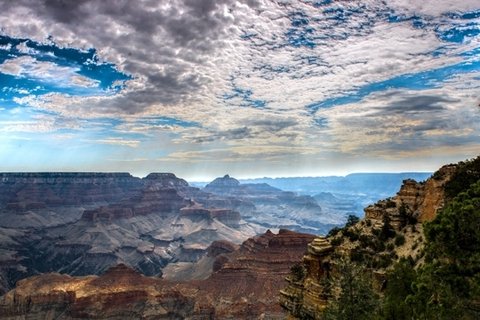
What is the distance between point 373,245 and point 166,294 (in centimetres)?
7979

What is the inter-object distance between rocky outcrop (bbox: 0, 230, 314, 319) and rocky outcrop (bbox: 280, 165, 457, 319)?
5389 cm

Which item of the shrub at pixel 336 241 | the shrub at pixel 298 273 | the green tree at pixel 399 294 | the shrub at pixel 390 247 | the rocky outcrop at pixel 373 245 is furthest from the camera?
the shrub at pixel 298 273

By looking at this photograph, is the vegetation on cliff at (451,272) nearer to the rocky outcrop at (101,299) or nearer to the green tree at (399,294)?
the green tree at (399,294)

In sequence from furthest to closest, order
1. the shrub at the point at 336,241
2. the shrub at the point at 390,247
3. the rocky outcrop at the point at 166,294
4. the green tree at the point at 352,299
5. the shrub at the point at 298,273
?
1. the rocky outcrop at the point at 166,294
2. the shrub at the point at 298,273
3. the shrub at the point at 336,241
4. the shrub at the point at 390,247
5. the green tree at the point at 352,299

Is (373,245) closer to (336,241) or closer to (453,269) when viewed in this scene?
(336,241)

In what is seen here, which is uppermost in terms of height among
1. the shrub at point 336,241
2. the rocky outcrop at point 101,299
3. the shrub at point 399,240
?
the shrub at point 399,240

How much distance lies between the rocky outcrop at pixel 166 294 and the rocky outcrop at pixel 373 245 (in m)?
53.9

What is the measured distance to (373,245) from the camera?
31.3 meters

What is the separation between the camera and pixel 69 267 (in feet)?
627

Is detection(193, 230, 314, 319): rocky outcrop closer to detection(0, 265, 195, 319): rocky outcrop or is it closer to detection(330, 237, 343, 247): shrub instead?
detection(0, 265, 195, 319): rocky outcrop

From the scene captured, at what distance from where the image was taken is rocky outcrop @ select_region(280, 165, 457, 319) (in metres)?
29.4

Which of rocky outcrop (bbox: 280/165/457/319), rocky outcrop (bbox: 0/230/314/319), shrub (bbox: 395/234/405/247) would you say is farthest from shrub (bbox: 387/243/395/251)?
rocky outcrop (bbox: 0/230/314/319)

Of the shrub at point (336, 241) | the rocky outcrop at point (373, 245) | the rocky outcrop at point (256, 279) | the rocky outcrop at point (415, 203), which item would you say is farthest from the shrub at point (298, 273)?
the rocky outcrop at point (256, 279)

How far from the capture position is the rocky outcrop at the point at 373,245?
96.3ft
